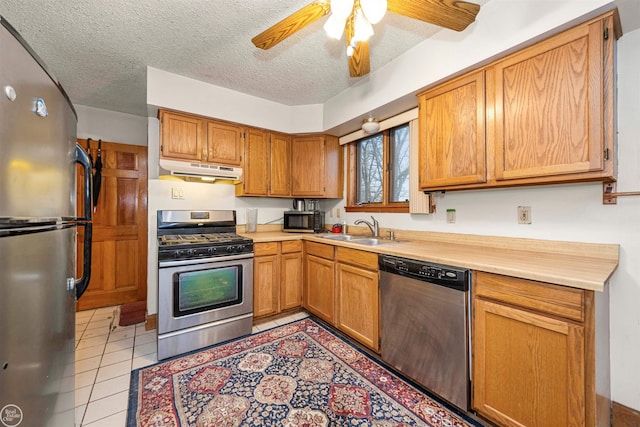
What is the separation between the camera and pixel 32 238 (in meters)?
0.76

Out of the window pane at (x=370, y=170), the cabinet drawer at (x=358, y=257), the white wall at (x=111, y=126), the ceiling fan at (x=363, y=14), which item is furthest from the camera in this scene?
the white wall at (x=111, y=126)

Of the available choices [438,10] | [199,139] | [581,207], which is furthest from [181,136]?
[581,207]

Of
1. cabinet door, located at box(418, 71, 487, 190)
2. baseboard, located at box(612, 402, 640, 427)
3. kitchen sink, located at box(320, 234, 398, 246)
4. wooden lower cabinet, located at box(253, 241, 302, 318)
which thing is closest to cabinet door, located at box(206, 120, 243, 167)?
wooden lower cabinet, located at box(253, 241, 302, 318)

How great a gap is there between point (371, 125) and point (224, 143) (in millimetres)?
1587

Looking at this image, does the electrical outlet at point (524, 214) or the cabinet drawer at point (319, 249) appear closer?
the electrical outlet at point (524, 214)

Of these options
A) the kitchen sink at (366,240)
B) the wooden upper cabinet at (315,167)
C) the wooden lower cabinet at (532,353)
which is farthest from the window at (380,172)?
the wooden lower cabinet at (532,353)

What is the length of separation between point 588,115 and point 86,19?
312 centimetres

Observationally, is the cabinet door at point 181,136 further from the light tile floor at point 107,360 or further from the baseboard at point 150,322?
the light tile floor at point 107,360

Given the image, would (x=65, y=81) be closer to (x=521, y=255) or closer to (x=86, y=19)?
(x=86, y=19)

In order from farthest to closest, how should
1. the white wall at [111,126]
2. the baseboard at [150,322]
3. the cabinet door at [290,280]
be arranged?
the white wall at [111,126] → the cabinet door at [290,280] → the baseboard at [150,322]

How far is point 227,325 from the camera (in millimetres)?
2373

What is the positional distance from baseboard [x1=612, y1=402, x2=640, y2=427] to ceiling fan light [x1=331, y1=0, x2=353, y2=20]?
2507 millimetres

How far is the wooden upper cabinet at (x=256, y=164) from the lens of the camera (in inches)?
118

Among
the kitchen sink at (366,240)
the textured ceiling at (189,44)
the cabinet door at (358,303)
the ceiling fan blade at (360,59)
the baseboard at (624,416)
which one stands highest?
the textured ceiling at (189,44)
